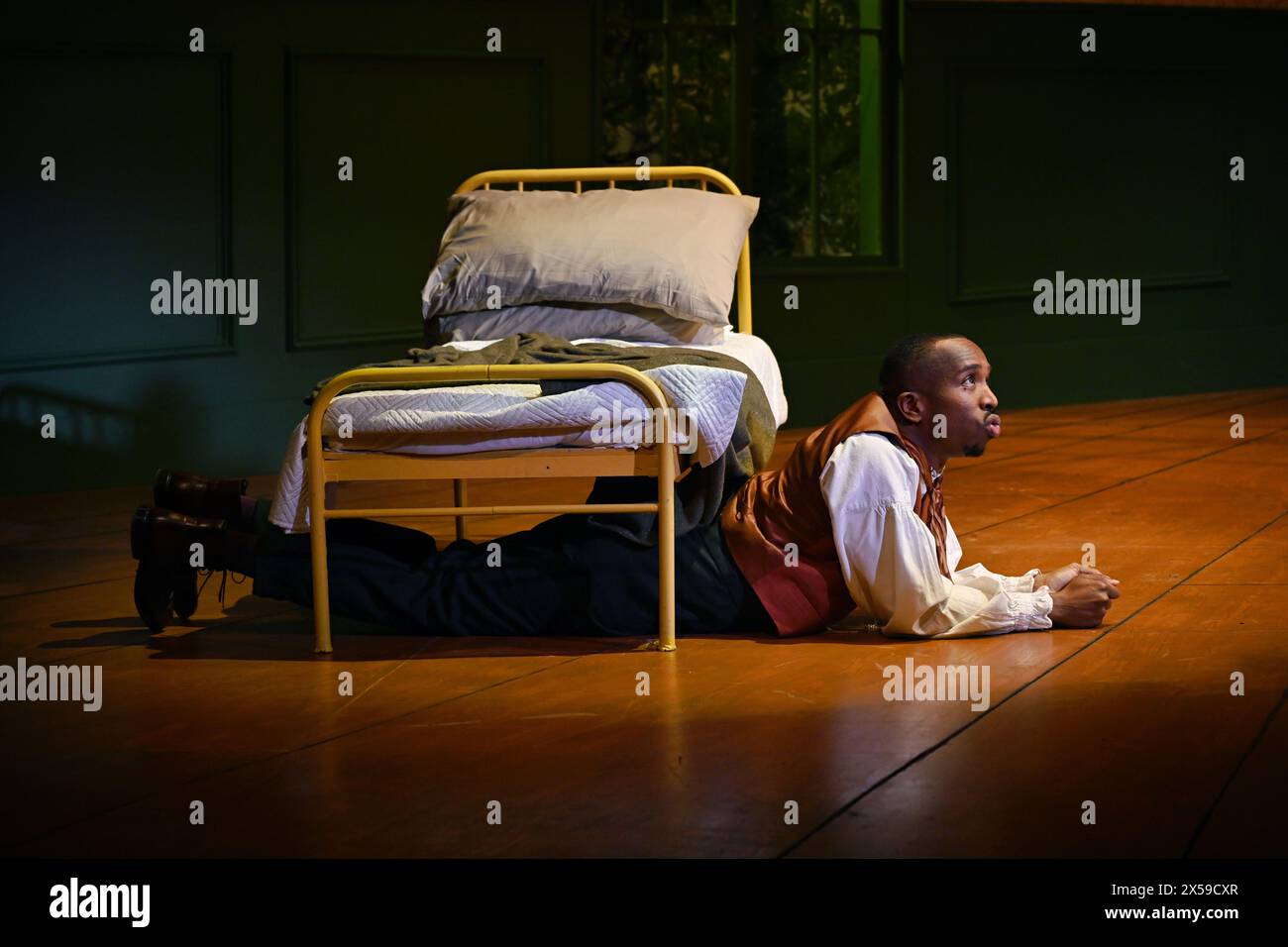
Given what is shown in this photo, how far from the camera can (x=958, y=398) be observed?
3021 millimetres

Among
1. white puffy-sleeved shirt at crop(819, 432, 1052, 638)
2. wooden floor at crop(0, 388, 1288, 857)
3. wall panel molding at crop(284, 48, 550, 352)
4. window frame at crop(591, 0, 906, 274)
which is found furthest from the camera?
window frame at crop(591, 0, 906, 274)

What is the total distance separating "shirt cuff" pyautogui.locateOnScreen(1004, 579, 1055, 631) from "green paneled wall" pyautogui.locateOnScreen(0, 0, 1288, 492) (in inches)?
128

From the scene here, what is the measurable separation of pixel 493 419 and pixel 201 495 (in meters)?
0.70

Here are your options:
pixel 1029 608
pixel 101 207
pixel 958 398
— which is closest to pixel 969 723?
pixel 1029 608

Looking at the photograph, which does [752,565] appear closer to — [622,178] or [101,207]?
[622,178]

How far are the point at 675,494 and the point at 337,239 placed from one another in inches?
115

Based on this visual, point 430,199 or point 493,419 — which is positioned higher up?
point 430,199

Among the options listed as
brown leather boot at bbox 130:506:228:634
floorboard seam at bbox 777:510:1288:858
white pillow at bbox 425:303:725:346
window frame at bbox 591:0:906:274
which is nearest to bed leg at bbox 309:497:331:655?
brown leather boot at bbox 130:506:228:634

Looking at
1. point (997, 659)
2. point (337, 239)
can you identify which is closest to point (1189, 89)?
point (337, 239)

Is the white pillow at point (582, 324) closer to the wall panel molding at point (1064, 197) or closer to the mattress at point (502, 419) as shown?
the mattress at point (502, 419)

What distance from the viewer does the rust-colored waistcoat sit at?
3.04 m

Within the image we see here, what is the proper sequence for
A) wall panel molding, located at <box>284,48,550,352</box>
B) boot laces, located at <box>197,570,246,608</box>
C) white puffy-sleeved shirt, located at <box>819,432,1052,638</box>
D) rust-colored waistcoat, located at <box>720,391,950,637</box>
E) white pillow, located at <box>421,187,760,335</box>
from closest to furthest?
1. white puffy-sleeved shirt, located at <box>819,432,1052,638</box>
2. rust-colored waistcoat, located at <box>720,391,950,637</box>
3. boot laces, located at <box>197,570,246,608</box>
4. white pillow, located at <box>421,187,760,335</box>
5. wall panel molding, located at <box>284,48,550,352</box>

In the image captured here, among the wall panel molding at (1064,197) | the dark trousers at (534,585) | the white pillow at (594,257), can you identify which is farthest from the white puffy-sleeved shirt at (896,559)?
the wall panel molding at (1064,197)

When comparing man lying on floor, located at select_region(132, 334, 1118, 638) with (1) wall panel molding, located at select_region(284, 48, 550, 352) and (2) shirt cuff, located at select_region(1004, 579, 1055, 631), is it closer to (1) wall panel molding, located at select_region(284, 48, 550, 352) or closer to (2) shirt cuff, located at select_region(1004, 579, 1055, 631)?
(2) shirt cuff, located at select_region(1004, 579, 1055, 631)
